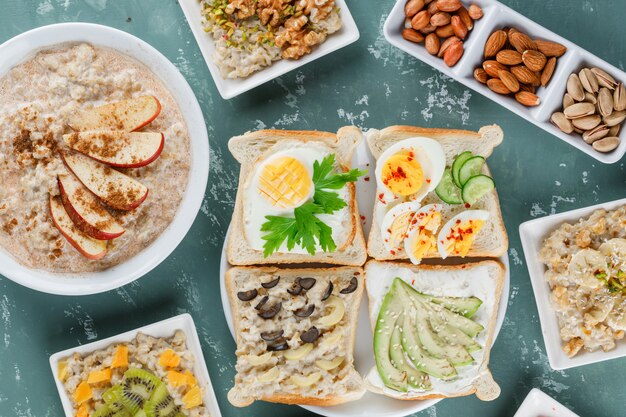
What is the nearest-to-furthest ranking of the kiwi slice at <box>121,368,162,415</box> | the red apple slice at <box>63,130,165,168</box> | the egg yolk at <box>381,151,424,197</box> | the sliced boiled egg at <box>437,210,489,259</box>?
the red apple slice at <box>63,130,165,168</box>
the egg yolk at <box>381,151,424,197</box>
the sliced boiled egg at <box>437,210,489,259</box>
the kiwi slice at <box>121,368,162,415</box>

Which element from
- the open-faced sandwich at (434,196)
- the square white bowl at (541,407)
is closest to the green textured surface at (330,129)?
the square white bowl at (541,407)

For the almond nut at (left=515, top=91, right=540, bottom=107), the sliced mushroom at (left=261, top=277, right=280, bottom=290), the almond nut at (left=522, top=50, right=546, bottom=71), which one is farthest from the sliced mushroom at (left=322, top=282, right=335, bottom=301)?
the almond nut at (left=522, top=50, right=546, bottom=71)

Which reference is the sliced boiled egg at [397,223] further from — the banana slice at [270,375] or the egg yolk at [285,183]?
the banana slice at [270,375]

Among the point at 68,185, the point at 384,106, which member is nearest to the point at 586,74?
the point at 384,106

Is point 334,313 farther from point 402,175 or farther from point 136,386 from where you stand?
point 136,386

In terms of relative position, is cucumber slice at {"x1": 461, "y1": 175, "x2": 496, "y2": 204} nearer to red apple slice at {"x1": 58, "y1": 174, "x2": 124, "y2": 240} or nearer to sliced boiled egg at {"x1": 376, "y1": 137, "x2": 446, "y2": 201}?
sliced boiled egg at {"x1": 376, "y1": 137, "x2": 446, "y2": 201}
